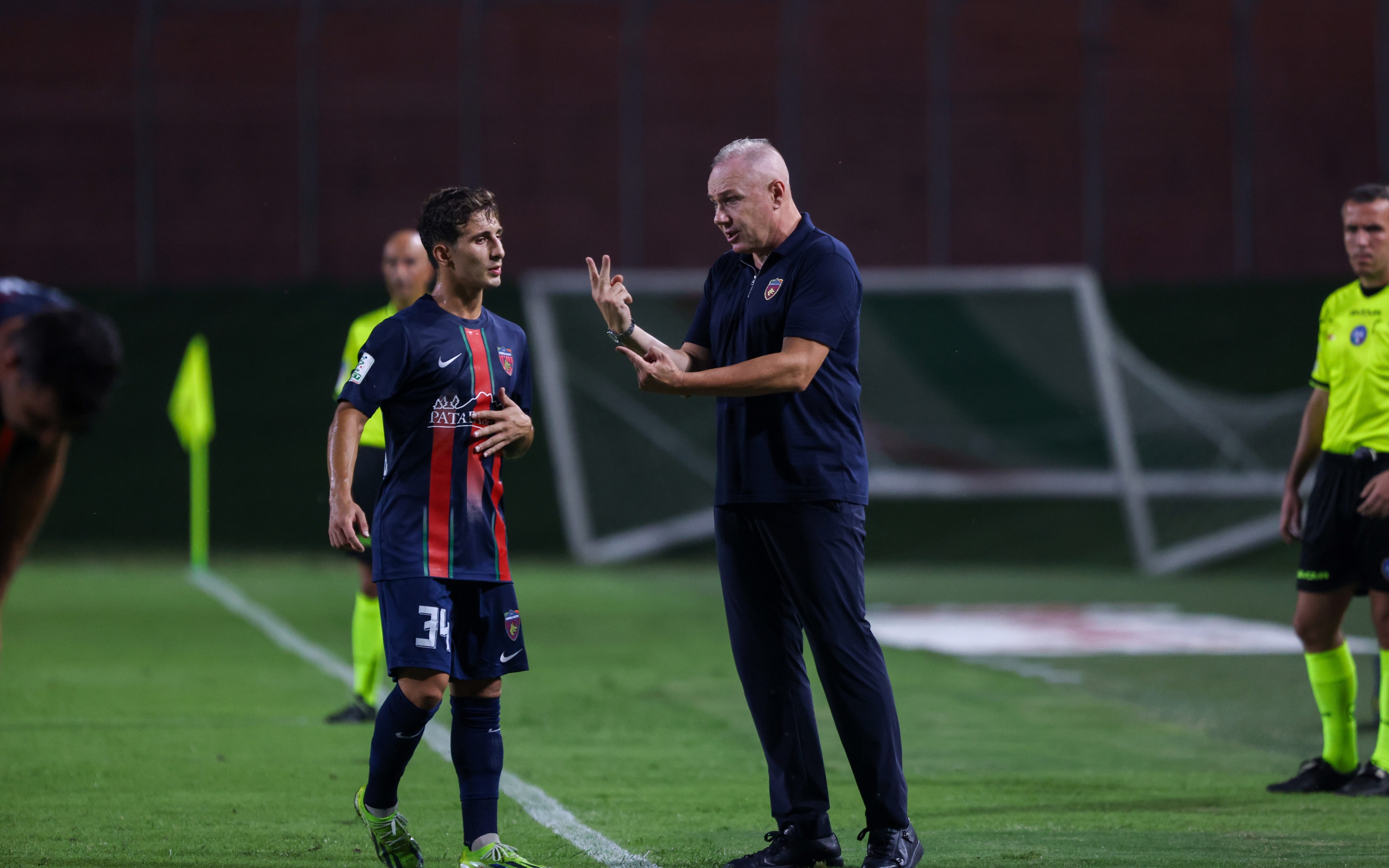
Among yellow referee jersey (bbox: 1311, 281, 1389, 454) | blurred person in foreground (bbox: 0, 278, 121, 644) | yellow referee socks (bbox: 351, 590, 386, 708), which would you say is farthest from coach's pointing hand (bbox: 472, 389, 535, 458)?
yellow referee jersey (bbox: 1311, 281, 1389, 454)

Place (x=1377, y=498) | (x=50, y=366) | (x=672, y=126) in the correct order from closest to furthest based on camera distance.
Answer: (x=50, y=366) < (x=1377, y=498) < (x=672, y=126)

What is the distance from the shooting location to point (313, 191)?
2639 cm

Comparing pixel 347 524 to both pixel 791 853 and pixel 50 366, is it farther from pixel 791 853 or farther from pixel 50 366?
pixel 791 853

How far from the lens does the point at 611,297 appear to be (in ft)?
15.9

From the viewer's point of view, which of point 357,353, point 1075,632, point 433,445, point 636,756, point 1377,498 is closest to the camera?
point 433,445

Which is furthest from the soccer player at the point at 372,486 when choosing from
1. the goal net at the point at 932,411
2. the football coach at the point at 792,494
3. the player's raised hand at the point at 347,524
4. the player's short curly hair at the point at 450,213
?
the goal net at the point at 932,411

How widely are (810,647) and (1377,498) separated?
9.04ft

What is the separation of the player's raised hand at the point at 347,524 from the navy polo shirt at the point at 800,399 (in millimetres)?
1089

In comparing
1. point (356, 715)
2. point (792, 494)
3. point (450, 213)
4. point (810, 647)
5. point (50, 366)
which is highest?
point (450, 213)

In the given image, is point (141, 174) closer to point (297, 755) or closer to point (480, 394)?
point (297, 755)

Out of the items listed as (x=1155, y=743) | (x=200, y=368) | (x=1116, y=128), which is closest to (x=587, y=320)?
(x=200, y=368)

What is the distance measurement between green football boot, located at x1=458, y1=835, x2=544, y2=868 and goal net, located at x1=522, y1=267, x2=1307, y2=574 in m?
14.4

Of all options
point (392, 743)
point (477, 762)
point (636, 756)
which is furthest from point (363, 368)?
point (636, 756)

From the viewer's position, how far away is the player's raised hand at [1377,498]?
633 centimetres
